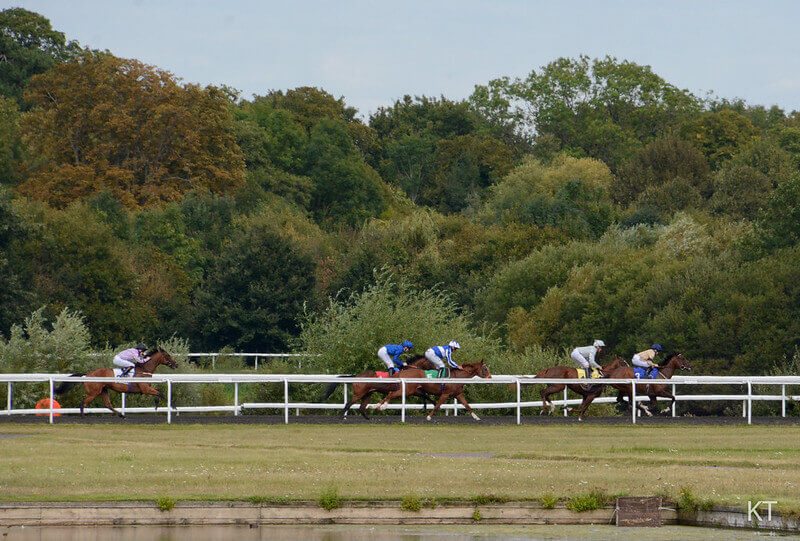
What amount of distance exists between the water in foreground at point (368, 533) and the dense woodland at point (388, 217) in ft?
66.8

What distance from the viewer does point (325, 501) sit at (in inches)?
575

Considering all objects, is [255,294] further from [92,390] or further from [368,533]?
[368,533]

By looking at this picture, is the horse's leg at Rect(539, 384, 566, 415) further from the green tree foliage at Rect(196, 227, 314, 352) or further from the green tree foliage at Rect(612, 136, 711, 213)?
the green tree foliage at Rect(612, 136, 711, 213)

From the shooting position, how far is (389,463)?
1831 centimetres

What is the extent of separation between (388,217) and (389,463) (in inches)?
3103

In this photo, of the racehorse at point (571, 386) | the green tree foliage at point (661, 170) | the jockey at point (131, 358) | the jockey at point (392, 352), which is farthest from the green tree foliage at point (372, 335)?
the green tree foliage at point (661, 170)

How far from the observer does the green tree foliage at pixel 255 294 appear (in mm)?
65312

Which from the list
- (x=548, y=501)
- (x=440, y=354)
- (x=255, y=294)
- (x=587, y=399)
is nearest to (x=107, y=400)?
(x=440, y=354)

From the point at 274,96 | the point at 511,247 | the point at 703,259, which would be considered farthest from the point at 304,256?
the point at 274,96

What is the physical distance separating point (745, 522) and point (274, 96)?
334 ft

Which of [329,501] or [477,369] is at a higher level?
[477,369]

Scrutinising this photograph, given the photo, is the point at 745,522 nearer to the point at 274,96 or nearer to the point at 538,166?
the point at 538,166

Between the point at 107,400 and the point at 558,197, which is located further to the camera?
the point at 558,197

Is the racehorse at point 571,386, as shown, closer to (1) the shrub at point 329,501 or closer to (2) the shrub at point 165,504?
(1) the shrub at point 329,501
